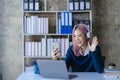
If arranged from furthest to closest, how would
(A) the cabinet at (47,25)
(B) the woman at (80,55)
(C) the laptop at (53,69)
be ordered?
1. (A) the cabinet at (47,25)
2. (B) the woman at (80,55)
3. (C) the laptop at (53,69)

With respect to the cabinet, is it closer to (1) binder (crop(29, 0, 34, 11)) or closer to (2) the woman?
(1) binder (crop(29, 0, 34, 11))

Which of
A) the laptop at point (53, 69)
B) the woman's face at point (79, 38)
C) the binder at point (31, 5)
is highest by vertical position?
the binder at point (31, 5)

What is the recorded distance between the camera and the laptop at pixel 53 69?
8.35ft

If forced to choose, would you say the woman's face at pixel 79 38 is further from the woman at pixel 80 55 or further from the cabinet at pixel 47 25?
the cabinet at pixel 47 25

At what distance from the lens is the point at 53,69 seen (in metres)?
2.59

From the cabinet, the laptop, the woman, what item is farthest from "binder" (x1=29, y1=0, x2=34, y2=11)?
the laptop

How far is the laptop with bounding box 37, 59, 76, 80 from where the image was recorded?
100 inches

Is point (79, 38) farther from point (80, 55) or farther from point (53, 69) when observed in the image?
point (53, 69)

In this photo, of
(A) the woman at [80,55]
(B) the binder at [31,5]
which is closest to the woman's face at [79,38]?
(A) the woman at [80,55]

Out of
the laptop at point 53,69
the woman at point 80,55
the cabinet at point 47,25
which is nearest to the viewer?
the laptop at point 53,69

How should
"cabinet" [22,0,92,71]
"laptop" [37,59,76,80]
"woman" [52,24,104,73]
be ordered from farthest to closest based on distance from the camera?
"cabinet" [22,0,92,71] → "woman" [52,24,104,73] → "laptop" [37,59,76,80]

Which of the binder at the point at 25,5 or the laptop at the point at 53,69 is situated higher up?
the binder at the point at 25,5

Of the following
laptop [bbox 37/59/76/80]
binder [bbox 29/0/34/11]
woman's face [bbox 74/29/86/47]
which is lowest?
laptop [bbox 37/59/76/80]

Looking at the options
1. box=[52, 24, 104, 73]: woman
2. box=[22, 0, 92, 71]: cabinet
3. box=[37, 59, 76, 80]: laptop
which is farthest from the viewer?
box=[22, 0, 92, 71]: cabinet
